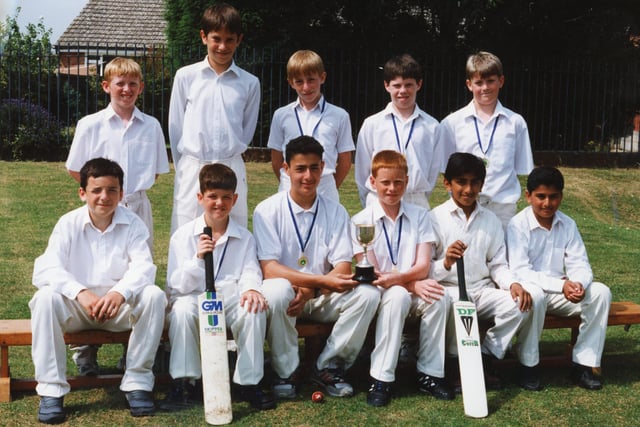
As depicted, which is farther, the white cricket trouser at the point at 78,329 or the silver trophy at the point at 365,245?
the silver trophy at the point at 365,245

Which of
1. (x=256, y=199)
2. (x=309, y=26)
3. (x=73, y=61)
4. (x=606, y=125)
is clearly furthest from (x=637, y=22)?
(x=73, y=61)

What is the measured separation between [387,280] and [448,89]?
12952 millimetres

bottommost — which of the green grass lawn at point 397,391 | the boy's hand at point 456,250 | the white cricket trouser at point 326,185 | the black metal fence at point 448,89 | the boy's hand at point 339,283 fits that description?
the green grass lawn at point 397,391

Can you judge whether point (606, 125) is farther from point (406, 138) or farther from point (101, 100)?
point (406, 138)

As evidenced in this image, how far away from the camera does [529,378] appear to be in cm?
537

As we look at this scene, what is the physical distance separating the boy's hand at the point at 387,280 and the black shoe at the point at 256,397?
3.13 ft

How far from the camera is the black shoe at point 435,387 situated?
202 inches

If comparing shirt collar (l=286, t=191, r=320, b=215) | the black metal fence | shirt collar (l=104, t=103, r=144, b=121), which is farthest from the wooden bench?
the black metal fence

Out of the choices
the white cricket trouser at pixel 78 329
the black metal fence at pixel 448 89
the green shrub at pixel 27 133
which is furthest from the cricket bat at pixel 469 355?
the green shrub at pixel 27 133

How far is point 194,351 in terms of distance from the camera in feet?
16.1

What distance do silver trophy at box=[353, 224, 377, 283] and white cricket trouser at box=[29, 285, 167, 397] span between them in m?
A: 1.19

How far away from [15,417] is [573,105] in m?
15.9

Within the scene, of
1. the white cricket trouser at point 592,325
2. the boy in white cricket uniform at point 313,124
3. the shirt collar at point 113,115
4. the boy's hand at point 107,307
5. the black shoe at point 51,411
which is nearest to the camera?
the black shoe at point 51,411

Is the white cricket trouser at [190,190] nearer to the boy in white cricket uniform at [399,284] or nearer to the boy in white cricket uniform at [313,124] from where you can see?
the boy in white cricket uniform at [313,124]
